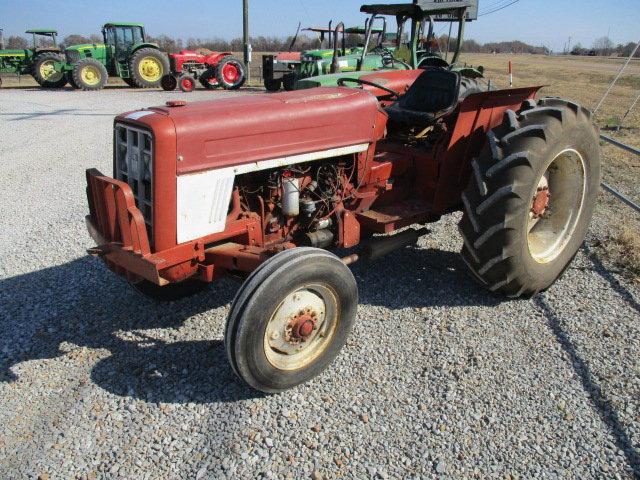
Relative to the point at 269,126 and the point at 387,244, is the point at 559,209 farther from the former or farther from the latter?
the point at 269,126

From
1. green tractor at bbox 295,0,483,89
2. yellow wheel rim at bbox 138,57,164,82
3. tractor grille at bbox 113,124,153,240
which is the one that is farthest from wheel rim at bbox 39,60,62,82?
tractor grille at bbox 113,124,153,240

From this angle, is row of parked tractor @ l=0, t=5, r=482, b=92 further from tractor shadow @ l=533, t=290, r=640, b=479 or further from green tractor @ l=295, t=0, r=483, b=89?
tractor shadow @ l=533, t=290, r=640, b=479

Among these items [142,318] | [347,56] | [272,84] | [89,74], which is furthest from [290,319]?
[89,74]

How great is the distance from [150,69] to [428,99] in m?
16.9

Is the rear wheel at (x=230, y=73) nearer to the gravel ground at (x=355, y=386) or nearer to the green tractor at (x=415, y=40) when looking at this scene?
the green tractor at (x=415, y=40)

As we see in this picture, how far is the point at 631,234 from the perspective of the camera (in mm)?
4746

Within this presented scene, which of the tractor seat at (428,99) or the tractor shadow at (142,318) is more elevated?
the tractor seat at (428,99)

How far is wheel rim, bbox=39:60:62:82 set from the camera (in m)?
19.1

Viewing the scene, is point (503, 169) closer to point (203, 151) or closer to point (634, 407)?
point (634, 407)

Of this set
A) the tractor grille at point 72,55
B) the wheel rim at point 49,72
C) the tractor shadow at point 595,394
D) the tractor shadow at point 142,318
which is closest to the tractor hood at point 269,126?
the tractor shadow at point 142,318

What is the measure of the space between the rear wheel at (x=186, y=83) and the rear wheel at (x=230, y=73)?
0.99m

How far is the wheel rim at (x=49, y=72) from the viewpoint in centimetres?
1911

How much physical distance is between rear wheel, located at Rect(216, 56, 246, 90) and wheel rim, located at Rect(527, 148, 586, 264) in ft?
54.4

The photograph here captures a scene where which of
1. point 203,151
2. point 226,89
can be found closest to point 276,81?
point 226,89
